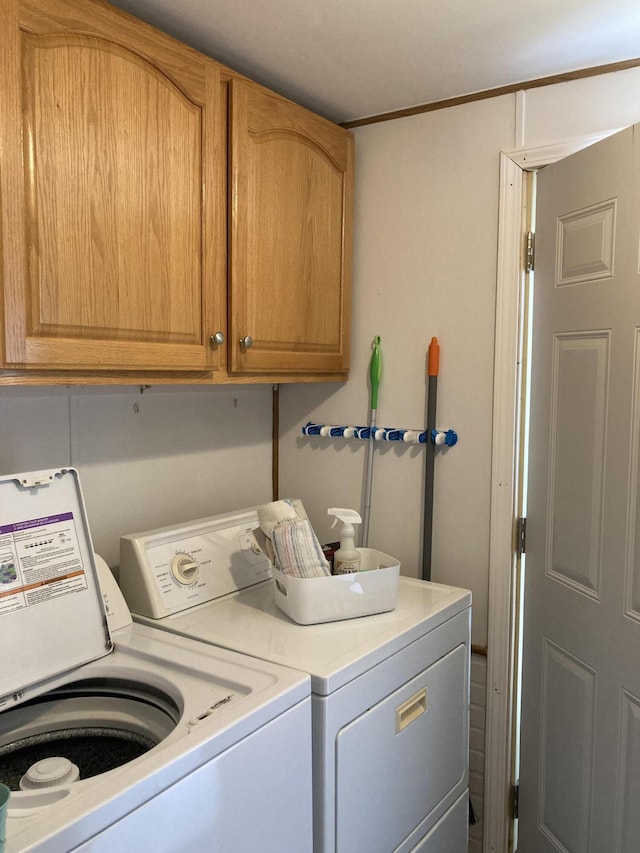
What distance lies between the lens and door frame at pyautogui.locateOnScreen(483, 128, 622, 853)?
1872 mm

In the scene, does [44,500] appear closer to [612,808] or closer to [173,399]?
[173,399]

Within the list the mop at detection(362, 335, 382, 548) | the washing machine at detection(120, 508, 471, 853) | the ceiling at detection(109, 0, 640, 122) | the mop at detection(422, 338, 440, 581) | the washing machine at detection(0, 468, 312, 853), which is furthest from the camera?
the mop at detection(362, 335, 382, 548)

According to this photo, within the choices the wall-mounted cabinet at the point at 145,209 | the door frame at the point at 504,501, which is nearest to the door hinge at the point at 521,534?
the door frame at the point at 504,501

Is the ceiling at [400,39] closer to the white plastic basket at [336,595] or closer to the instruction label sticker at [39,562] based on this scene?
the instruction label sticker at [39,562]

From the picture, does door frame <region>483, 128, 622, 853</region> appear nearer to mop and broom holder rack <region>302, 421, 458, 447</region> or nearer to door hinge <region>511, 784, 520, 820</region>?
door hinge <region>511, 784, 520, 820</region>

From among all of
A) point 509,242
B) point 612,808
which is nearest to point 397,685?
point 612,808

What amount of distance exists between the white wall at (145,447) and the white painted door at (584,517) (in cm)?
93

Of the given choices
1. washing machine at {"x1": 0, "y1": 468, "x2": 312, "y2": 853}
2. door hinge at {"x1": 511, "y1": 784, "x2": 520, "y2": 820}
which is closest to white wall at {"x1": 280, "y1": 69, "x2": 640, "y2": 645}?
door hinge at {"x1": 511, "y1": 784, "x2": 520, "y2": 820}

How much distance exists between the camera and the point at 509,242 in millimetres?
1876

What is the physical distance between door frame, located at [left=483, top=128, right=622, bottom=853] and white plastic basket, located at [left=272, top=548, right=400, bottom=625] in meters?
0.45

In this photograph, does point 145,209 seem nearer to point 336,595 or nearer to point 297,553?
point 297,553

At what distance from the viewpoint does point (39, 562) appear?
52.7 inches

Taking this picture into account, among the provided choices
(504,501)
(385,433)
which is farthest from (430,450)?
(504,501)

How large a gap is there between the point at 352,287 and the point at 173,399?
68 centimetres
